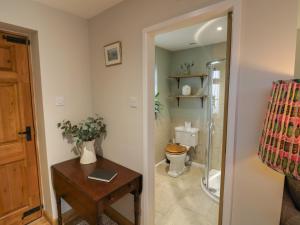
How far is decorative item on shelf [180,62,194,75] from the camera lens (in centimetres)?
333

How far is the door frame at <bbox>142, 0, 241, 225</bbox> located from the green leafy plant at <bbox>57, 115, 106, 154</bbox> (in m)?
0.63

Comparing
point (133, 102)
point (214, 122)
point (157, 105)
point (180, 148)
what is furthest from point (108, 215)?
point (214, 122)

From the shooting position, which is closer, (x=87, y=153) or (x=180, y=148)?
(x=87, y=153)

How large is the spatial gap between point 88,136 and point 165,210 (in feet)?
4.39

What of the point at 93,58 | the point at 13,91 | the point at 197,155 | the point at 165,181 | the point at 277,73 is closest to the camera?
the point at 277,73

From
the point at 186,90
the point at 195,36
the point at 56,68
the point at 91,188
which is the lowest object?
the point at 91,188

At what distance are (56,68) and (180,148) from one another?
2290 millimetres

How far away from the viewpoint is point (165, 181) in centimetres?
285

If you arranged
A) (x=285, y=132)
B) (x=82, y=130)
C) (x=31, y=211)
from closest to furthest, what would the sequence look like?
(x=285, y=132) → (x=82, y=130) → (x=31, y=211)

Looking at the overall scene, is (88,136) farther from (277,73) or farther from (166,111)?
(166,111)

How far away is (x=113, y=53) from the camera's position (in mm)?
1799

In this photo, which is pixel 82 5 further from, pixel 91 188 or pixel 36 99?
pixel 91 188

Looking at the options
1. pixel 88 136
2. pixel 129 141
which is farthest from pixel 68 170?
pixel 129 141

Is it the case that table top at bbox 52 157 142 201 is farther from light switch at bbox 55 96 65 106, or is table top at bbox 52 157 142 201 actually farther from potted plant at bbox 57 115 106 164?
light switch at bbox 55 96 65 106
